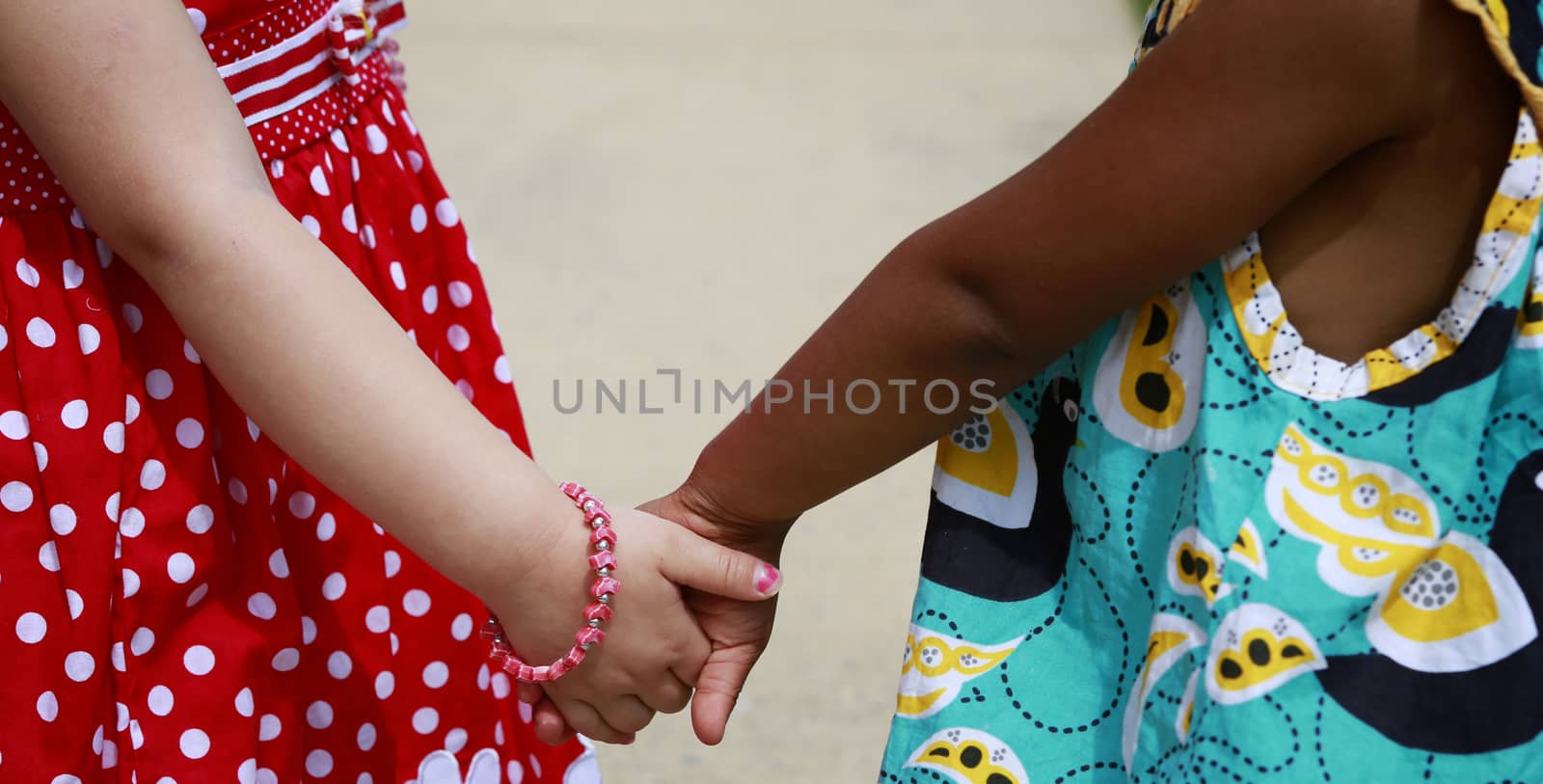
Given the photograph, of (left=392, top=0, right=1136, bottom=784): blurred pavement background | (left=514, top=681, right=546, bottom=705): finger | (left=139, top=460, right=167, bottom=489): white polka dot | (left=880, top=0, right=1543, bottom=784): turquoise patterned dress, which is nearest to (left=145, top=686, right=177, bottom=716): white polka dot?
(left=139, top=460, right=167, bottom=489): white polka dot

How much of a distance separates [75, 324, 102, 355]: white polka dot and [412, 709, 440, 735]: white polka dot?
13.0 inches

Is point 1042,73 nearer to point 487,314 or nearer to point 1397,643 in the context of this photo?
point 487,314

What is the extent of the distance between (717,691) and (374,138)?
0.45 meters

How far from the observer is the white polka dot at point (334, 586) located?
0.96m

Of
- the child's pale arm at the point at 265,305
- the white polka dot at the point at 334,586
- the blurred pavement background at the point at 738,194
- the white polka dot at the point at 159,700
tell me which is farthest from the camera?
the blurred pavement background at the point at 738,194

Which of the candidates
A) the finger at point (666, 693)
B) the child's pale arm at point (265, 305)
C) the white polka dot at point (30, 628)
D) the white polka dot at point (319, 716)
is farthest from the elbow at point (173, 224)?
the finger at point (666, 693)

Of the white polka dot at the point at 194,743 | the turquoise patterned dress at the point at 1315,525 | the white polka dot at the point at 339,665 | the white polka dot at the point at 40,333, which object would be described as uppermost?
the turquoise patterned dress at the point at 1315,525

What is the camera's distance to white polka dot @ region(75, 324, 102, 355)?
84 cm

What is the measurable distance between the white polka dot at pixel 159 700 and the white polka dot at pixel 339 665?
0.12 meters

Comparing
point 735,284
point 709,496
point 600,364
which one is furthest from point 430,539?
point 735,284

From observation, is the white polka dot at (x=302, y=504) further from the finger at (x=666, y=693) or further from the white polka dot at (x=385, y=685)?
the finger at (x=666, y=693)

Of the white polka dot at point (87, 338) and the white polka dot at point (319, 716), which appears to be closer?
the white polka dot at point (87, 338)

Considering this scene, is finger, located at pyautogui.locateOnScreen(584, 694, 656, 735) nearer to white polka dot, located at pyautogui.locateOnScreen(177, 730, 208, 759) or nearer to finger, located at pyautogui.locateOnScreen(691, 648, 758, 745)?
finger, located at pyautogui.locateOnScreen(691, 648, 758, 745)

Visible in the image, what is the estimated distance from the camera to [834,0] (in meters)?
4.04
